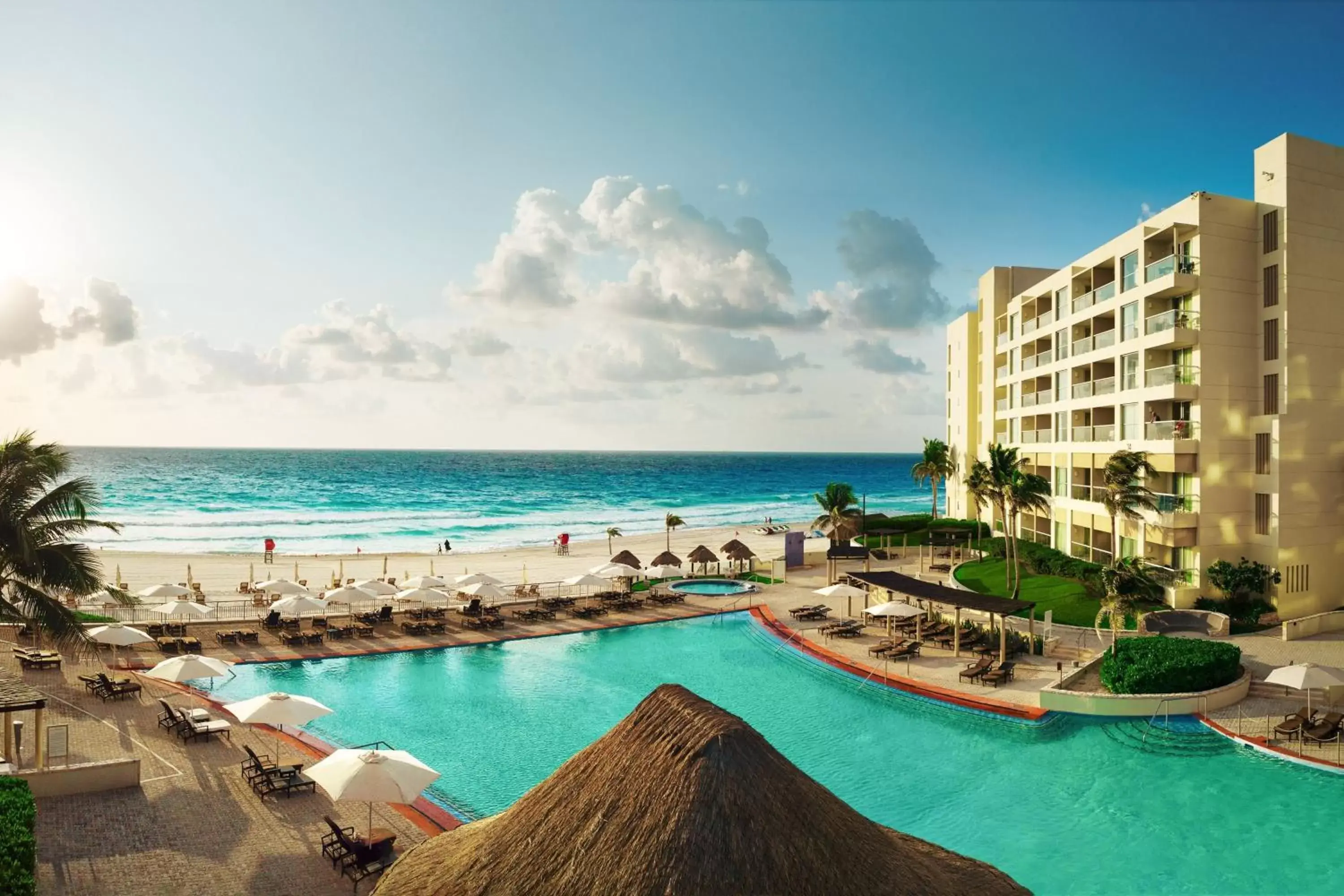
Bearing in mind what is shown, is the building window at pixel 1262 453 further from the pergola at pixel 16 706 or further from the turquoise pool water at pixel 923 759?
the pergola at pixel 16 706

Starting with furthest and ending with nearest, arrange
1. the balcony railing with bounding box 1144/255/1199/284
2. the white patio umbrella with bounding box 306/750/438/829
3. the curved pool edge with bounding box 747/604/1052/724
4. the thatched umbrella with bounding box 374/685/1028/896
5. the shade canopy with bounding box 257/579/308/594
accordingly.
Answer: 1. the shade canopy with bounding box 257/579/308/594
2. the balcony railing with bounding box 1144/255/1199/284
3. the curved pool edge with bounding box 747/604/1052/724
4. the white patio umbrella with bounding box 306/750/438/829
5. the thatched umbrella with bounding box 374/685/1028/896

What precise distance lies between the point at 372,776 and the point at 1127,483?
30.8 metres

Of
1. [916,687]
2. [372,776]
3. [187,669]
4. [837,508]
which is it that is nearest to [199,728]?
[187,669]

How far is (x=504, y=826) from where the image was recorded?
28.9 feet

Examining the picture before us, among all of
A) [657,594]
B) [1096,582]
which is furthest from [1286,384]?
[657,594]

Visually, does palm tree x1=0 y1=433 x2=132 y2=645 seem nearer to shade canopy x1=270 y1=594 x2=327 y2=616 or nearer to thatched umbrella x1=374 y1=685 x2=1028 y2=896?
shade canopy x1=270 y1=594 x2=327 y2=616

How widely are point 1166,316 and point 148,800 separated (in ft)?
125

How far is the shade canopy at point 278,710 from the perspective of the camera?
658 inches

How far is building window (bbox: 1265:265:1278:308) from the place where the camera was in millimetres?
31531

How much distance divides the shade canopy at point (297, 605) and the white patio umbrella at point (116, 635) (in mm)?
5607

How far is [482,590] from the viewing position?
3456cm

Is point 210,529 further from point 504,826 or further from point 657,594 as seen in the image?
point 504,826

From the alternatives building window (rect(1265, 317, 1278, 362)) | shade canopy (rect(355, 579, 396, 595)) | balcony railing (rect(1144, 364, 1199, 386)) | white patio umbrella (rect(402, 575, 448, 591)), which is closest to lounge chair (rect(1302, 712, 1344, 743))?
balcony railing (rect(1144, 364, 1199, 386))

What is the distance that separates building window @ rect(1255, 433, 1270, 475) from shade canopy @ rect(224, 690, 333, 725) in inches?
1395
